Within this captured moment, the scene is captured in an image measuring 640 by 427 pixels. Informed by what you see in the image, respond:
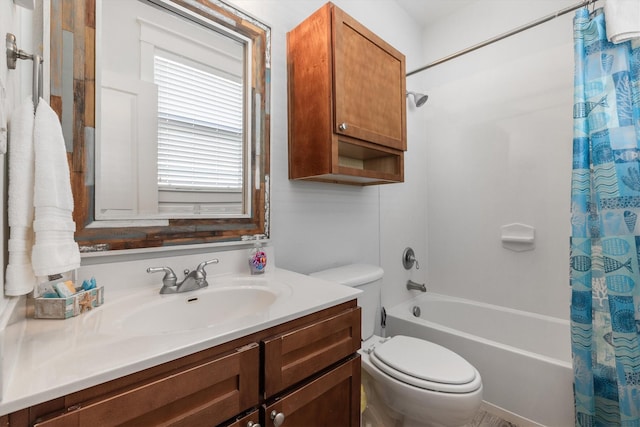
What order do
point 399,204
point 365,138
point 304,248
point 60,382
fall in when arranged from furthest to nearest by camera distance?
point 399,204 → point 304,248 → point 365,138 → point 60,382

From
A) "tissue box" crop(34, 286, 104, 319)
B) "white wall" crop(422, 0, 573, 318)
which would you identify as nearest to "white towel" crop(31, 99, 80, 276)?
"tissue box" crop(34, 286, 104, 319)

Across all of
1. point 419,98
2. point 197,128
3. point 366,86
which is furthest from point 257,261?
point 419,98

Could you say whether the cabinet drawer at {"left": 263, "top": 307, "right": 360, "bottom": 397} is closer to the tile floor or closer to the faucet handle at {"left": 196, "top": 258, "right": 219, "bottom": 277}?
the faucet handle at {"left": 196, "top": 258, "right": 219, "bottom": 277}

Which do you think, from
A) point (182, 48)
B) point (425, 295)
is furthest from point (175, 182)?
point (425, 295)

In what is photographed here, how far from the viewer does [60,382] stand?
0.45 meters

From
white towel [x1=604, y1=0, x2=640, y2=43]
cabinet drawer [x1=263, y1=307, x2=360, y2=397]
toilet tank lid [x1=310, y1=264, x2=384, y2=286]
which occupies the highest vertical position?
white towel [x1=604, y1=0, x2=640, y2=43]

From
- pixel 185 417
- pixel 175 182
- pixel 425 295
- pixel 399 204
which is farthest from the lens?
pixel 425 295

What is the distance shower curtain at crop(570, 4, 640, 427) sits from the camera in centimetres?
115

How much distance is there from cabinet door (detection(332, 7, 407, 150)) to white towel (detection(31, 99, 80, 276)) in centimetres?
91

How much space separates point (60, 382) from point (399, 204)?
1.97 metres

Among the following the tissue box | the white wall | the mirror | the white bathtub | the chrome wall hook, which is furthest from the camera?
the chrome wall hook

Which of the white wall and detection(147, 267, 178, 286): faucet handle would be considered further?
the white wall

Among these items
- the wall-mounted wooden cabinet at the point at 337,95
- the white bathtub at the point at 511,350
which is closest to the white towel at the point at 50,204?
the wall-mounted wooden cabinet at the point at 337,95

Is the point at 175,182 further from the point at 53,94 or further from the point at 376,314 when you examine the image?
the point at 376,314
